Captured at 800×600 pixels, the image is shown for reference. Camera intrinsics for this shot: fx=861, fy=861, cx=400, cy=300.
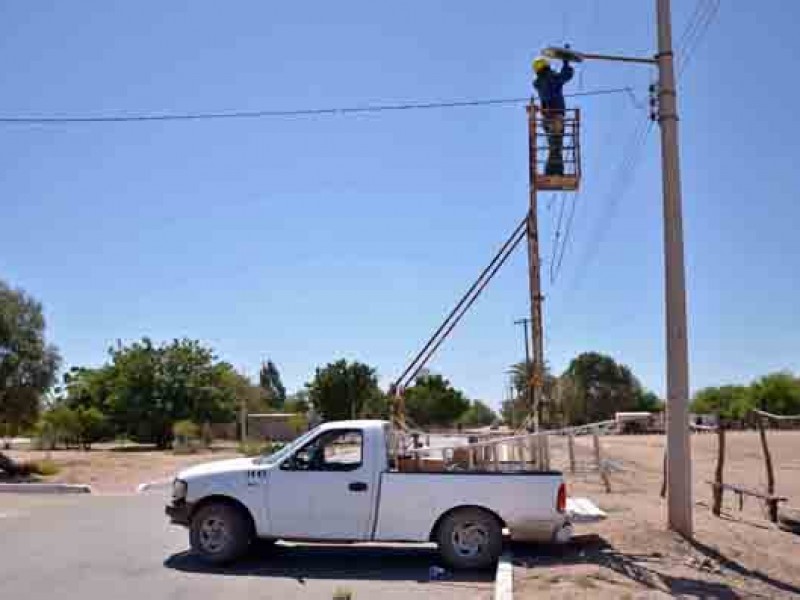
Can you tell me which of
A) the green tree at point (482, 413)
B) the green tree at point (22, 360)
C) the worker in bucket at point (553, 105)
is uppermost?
the worker in bucket at point (553, 105)

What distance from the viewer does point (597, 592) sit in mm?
8336

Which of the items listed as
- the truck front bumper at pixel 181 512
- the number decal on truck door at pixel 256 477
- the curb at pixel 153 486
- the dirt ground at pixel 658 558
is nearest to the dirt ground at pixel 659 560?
the dirt ground at pixel 658 558

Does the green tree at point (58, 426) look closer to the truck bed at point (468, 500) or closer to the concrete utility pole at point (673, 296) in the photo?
the truck bed at point (468, 500)

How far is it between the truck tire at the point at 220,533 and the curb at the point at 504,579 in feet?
10.1

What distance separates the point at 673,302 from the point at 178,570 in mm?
6981

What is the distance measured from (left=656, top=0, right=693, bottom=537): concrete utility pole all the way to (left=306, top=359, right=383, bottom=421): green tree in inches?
1955

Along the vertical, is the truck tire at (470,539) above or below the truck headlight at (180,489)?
below

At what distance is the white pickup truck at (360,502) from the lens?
10.2 metres

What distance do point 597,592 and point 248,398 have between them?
66937 millimetres

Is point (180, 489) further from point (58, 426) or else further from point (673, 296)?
point (58, 426)

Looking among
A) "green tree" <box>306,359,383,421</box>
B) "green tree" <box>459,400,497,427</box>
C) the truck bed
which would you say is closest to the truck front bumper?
the truck bed

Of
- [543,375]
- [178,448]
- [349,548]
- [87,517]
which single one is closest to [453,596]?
[349,548]

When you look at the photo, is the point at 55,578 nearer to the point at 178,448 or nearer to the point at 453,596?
the point at 453,596

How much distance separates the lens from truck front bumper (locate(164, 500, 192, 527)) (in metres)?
10.6
